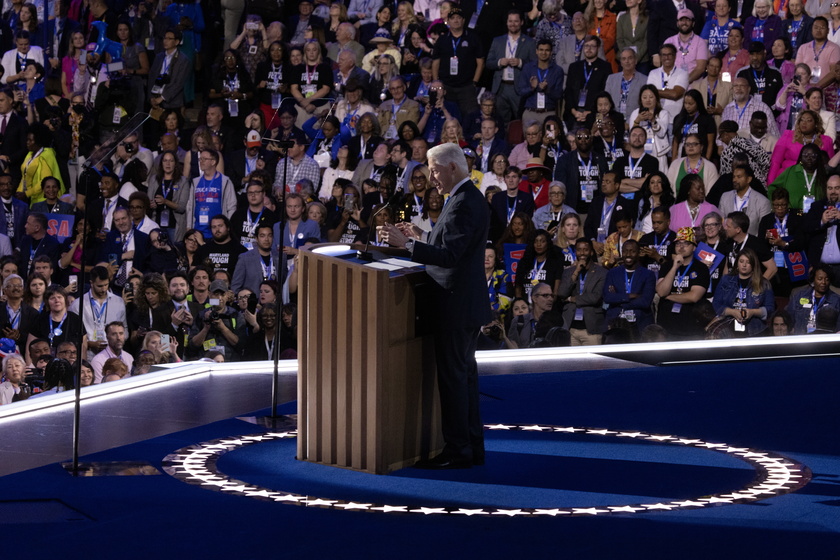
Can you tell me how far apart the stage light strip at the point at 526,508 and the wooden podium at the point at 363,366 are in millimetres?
472

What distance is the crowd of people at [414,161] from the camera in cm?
980

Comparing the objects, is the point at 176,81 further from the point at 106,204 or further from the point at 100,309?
the point at 100,309

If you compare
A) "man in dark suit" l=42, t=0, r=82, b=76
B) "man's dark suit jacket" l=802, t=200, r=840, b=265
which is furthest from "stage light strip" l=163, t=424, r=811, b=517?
"man in dark suit" l=42, t=0, r=82, b=76

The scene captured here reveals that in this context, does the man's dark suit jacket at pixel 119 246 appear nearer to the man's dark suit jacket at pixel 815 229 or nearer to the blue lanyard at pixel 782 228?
the blue lanyard at pixel 782 228

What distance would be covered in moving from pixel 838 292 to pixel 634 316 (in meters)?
1.52

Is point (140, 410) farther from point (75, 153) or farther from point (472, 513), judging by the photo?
point (75, 153)

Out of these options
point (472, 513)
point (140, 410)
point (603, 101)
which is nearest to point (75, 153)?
point (603, 101)

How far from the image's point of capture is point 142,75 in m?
14.2

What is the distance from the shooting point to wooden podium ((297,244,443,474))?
5191mm

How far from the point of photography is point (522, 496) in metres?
4.86

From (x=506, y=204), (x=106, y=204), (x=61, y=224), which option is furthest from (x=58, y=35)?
(x=506, y=204)

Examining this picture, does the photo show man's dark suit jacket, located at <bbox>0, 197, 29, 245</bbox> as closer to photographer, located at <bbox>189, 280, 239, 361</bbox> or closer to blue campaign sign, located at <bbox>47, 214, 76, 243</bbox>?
blue campaign sign, located at <bbox>47, 214, 76, 243</bbox>

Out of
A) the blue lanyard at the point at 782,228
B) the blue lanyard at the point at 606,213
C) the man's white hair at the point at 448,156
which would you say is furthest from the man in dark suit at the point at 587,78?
the man's white hair at the point at 448,156

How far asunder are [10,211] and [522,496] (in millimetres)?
8668
